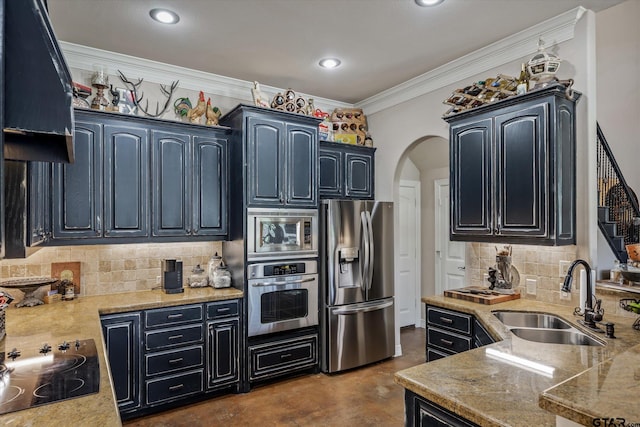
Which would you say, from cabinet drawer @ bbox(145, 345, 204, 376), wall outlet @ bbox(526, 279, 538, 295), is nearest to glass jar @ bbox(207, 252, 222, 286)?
cabinet drawer @ bbox(145, 345, 204, 376)

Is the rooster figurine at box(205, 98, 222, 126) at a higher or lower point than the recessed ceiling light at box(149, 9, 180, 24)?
lower

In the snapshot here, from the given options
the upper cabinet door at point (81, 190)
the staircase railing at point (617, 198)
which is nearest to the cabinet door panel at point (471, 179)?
the staircase railing at point (617, 198)

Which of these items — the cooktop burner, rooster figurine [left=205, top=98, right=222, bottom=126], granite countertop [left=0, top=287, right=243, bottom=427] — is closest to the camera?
granite countertop [left=0, top=287, right=243, bottom=427]

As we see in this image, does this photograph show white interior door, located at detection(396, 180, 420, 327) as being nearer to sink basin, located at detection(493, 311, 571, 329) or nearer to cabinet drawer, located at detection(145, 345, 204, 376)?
sink basin, located at detection(493, 311, 571, 329)

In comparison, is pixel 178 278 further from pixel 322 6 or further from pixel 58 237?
pixel 322 6

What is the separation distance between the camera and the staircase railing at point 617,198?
12.7ft

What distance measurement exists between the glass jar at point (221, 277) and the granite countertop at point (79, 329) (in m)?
0.07

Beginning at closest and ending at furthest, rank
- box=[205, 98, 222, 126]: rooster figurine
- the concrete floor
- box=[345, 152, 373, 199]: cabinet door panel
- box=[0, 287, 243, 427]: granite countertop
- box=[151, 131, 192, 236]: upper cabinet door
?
box=[0, 287, 243, 427]: granite countertop
the concrete floor
box=[151, 131, 192, 236]: upper cabinet door
box=[205, 98, 222, 126]: rooster figurine
box=[345, 152, 373, 199]: cabinet door panel

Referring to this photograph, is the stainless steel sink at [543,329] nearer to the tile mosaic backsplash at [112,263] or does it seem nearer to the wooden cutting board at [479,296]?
the wooden cutting board at [479,296]

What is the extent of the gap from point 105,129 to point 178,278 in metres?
1.41

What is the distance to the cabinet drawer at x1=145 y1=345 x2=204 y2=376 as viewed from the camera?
10.2 ft

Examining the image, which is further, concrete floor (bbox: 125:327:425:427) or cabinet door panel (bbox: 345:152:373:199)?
cabinet door panel (bbox: 345:152:373:199)

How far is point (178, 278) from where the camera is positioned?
11.5 ft

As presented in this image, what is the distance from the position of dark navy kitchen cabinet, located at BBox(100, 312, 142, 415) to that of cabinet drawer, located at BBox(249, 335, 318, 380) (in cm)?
95
